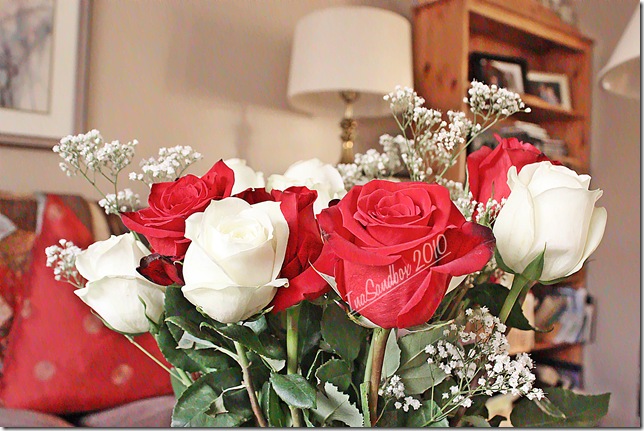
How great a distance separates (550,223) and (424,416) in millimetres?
141

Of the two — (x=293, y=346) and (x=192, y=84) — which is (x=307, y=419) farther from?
(x=192, y=84)

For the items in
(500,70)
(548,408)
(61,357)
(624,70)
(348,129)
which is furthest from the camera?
(500,70)

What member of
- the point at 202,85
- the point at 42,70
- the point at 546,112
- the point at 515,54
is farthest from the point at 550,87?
the point at 42,70

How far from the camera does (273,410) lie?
31cm

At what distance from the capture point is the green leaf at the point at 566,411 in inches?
13.7

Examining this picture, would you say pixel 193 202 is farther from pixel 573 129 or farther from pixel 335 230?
pixel 573 129

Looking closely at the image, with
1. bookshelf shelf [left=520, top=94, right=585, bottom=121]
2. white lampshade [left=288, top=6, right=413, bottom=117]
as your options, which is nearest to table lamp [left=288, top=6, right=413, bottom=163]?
white lampshade [left=288, top=6, right=413, bottom=117]

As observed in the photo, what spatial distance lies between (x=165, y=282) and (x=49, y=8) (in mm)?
1159

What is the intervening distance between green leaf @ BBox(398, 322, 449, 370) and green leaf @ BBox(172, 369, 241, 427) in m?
0.11

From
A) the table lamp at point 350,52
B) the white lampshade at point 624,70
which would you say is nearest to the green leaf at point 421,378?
the white lampshade at point 624,70

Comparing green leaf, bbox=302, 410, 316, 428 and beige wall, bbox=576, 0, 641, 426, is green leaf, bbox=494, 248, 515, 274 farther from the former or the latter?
beige wall, bbox=576, 0, 641, 426

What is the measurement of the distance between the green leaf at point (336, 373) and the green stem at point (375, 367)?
17 millimetres

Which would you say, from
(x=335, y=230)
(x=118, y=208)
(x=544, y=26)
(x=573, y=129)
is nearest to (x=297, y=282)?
(x=335, y=230)

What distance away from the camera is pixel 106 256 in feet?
0.99
